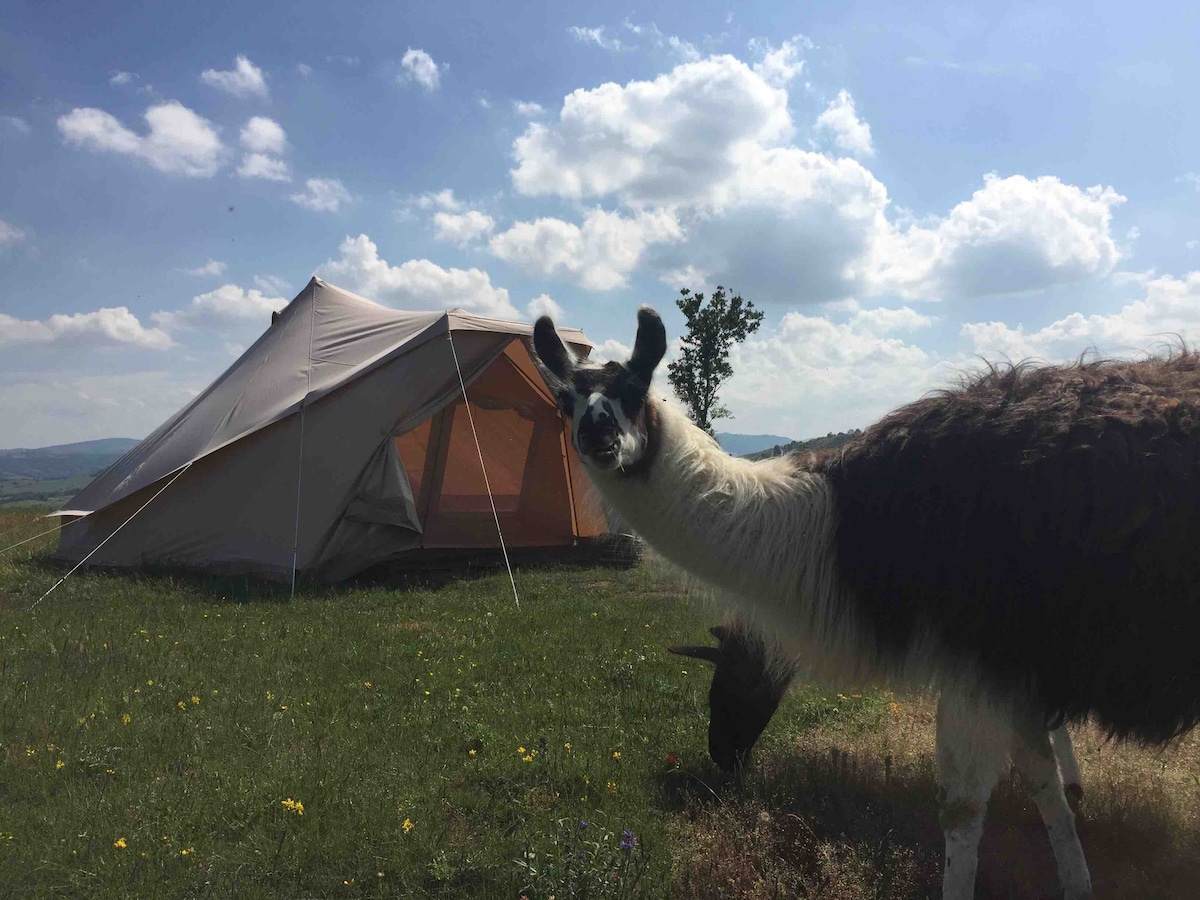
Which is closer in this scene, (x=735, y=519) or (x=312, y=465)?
(x=735, y=519)

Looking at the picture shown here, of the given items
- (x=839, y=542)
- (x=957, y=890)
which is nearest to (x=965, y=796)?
(x=957, y=890)

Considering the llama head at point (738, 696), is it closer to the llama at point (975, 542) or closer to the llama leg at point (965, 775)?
the llama at point (975, 542)

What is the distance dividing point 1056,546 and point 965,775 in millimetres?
920

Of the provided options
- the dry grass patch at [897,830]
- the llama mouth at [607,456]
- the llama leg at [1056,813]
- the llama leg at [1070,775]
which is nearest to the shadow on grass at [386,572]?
the dry grass patch at [897,830]

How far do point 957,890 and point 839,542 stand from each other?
134 centimetres

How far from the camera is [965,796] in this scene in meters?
3.01

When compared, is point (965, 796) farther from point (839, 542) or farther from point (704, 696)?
point (704, 696)

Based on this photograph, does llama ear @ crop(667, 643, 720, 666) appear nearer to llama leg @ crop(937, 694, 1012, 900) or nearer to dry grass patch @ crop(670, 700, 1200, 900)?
dry grass patch @ crop(670, 700, 1200, 900)

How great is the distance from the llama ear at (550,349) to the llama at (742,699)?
55.7 inches

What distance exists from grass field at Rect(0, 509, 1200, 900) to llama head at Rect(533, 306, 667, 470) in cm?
81

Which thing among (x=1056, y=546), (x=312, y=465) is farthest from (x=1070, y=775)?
(x=312, y=465)

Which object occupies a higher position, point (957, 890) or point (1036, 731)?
point (1036, 731)

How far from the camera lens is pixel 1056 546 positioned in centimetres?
280

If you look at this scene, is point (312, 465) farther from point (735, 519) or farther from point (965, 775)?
point (965, 775)
